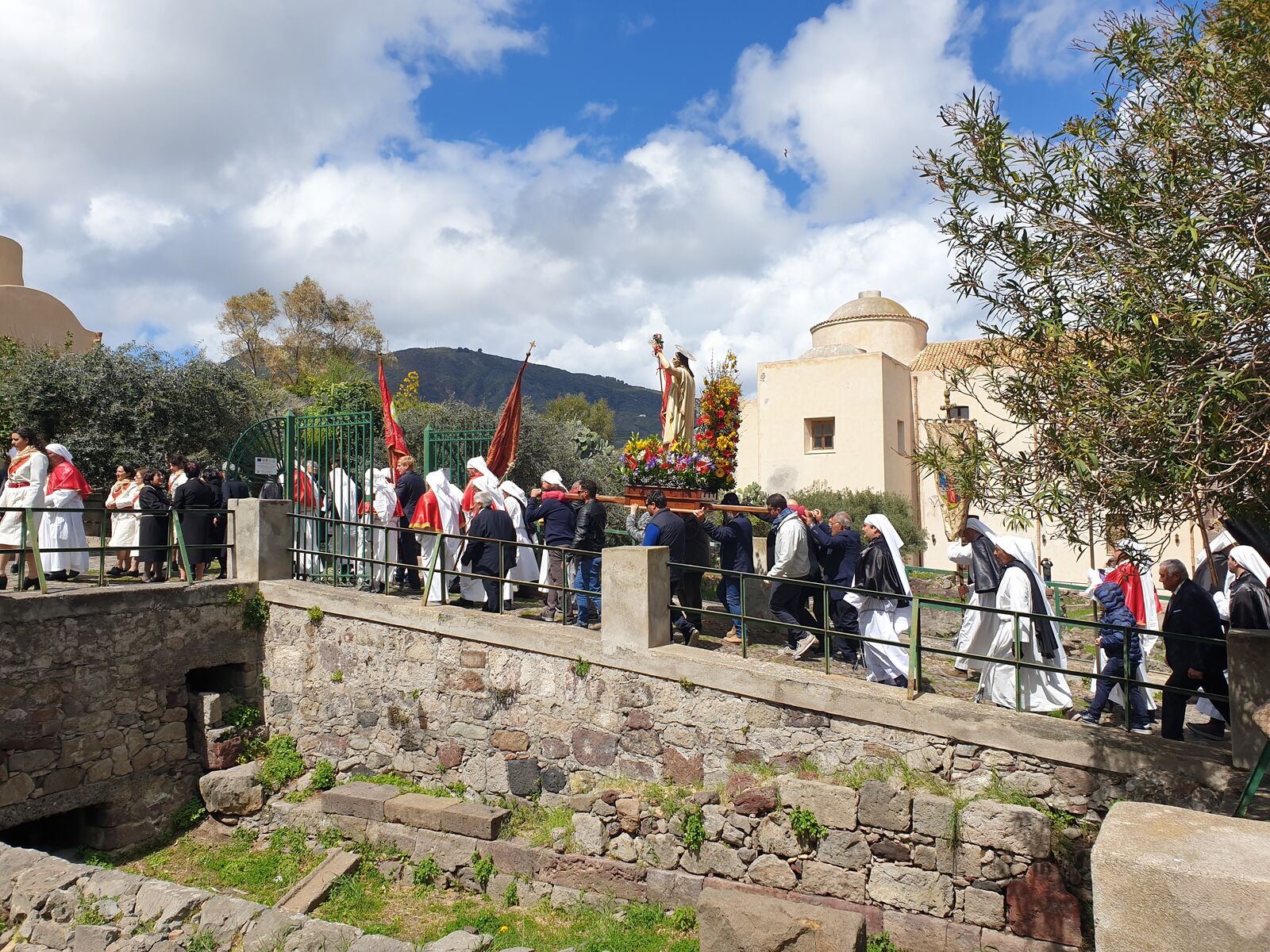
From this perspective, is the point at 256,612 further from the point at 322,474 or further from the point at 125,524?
the point at 125,524

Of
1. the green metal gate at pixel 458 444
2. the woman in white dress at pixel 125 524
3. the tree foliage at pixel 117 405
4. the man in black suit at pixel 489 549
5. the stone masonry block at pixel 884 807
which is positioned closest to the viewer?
the stone masonry block at pixel 884 807

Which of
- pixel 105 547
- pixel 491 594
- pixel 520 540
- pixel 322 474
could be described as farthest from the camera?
pixel 322 474

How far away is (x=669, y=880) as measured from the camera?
7039 mm

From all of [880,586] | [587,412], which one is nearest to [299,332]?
[587,412]

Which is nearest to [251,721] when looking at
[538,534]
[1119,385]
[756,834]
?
[538,534]

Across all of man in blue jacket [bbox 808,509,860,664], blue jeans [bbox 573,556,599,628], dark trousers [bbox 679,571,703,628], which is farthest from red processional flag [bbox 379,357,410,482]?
man in blue jacket [bbox 808,509,860,664]

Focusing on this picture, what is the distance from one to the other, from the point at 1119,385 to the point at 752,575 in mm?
3358

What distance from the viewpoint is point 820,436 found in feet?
95.0

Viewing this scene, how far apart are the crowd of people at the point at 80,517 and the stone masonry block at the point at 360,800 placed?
2.93 m

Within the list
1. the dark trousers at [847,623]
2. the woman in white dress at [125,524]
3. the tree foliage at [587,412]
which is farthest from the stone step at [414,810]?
the tree foliage at [587,412]

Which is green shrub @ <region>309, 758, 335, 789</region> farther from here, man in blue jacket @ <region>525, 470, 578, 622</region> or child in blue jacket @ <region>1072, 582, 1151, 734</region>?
child in blue jacket @ <region>1072, 582, 1151, 734</region>

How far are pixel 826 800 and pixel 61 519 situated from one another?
8551mm

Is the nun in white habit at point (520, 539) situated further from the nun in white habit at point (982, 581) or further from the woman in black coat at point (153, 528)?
the nun in white habit at point (982, 581)

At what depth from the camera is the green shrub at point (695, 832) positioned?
23.0ft
